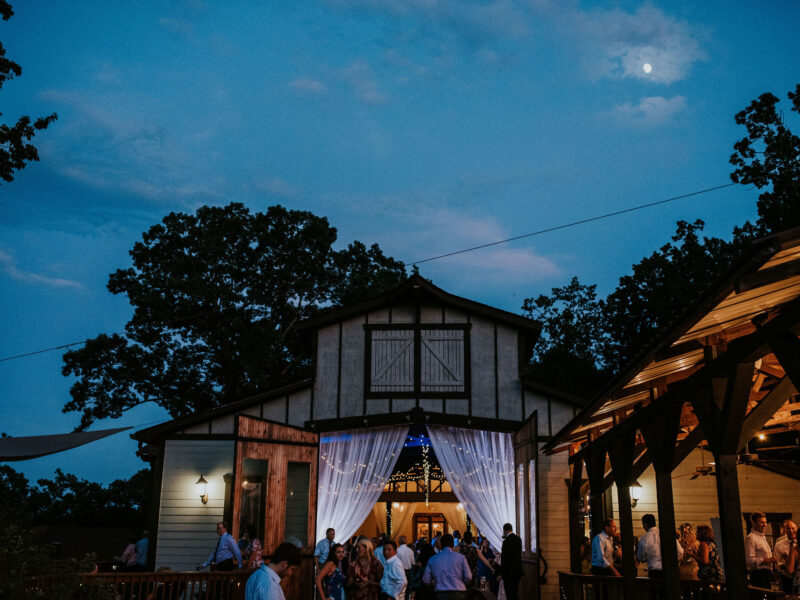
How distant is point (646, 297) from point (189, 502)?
2708 cm

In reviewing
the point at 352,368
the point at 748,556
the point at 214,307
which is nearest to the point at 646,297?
the point at 214,307

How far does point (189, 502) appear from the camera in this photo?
15156 mm

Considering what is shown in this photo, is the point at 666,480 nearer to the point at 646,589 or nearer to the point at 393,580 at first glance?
the point at 646,589

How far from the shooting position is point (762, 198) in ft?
88.8

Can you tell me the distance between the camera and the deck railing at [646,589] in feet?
27.0

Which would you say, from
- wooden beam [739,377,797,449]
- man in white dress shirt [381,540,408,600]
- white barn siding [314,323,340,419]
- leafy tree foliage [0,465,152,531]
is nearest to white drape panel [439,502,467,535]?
leafy tree foliage [0,465,152,531]

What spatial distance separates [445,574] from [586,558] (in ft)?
15.5

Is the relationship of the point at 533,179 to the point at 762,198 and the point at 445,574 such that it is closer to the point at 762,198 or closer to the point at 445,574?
the point at 762,198

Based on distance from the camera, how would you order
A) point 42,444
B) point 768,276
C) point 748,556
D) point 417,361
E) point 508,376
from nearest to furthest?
point 768,276, point 748,556, point 42,444, point 508,376, point 417,361

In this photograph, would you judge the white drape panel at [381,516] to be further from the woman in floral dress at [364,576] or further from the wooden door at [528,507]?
the woman in floral dress at [364,576]

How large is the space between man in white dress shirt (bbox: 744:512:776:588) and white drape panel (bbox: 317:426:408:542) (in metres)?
7.46

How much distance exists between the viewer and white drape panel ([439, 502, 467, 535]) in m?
29.3

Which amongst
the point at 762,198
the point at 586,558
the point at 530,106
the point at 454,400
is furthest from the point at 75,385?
the point at 530,106

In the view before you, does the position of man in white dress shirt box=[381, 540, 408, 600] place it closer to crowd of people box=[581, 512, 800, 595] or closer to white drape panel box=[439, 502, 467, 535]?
crowd of people box=[581, 512, 800, 595]
